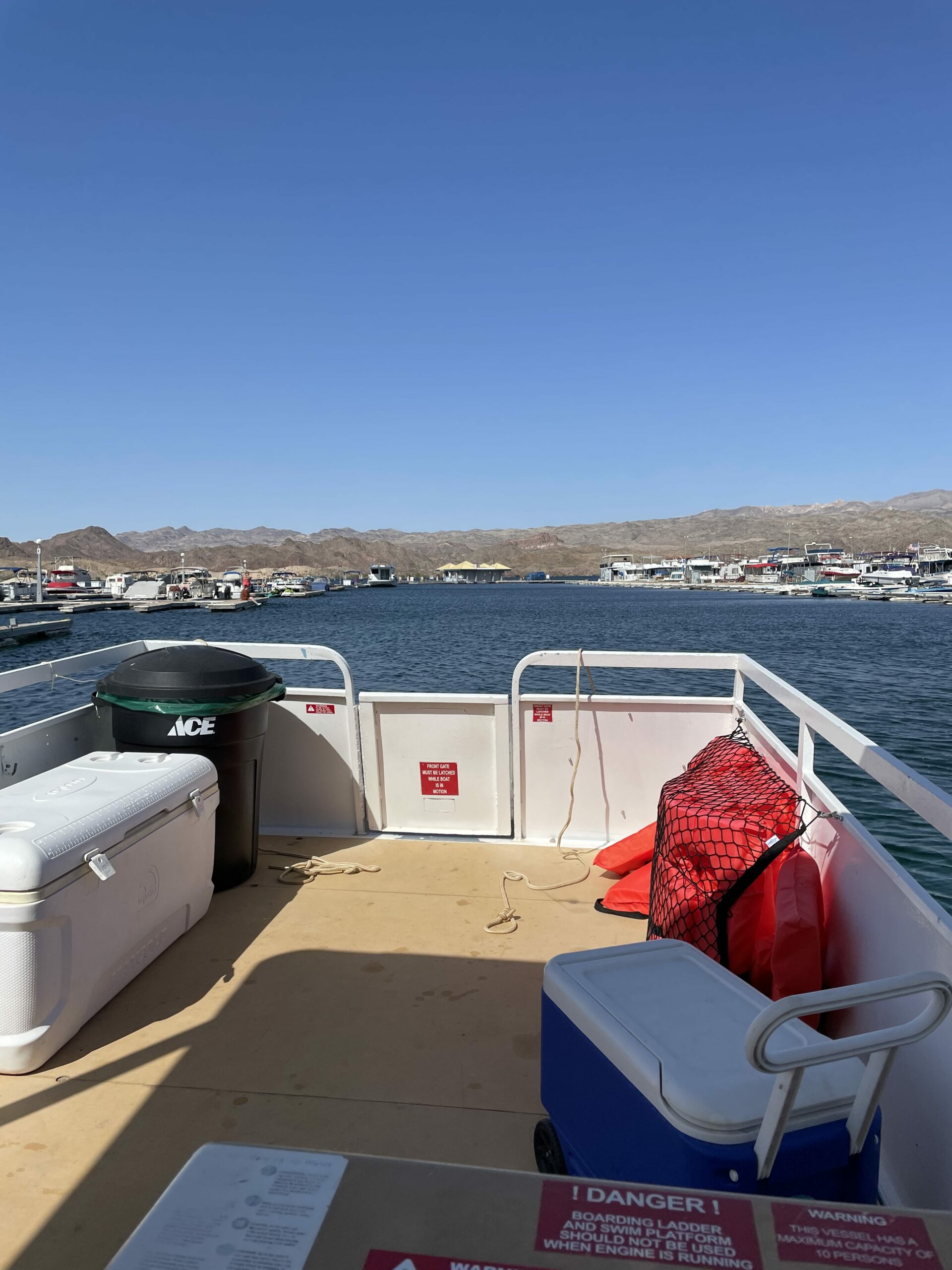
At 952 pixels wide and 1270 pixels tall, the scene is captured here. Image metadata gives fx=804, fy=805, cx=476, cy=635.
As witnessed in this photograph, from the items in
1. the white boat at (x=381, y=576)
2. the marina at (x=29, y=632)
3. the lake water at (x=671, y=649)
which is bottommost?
the lake water at (x=671, y=649)

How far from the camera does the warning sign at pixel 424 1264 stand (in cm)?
87

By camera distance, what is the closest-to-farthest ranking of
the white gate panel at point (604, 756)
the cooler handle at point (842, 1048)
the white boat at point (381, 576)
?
the cooler handle at point (842, 1048) < the white gate panel at point (604, 756) < the white boat at point (381, 576)

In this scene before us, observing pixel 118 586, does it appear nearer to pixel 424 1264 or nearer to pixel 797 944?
pixel 797 944

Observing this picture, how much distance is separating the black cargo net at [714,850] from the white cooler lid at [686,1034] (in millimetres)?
806

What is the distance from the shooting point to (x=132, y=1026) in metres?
2.88

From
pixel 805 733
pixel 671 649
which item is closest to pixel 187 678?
pixel 805 733

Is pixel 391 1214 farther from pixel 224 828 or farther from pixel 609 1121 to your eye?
pixel 224 828

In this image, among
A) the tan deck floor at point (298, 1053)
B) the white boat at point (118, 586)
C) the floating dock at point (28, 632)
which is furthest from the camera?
the white boat at point (118, 586)

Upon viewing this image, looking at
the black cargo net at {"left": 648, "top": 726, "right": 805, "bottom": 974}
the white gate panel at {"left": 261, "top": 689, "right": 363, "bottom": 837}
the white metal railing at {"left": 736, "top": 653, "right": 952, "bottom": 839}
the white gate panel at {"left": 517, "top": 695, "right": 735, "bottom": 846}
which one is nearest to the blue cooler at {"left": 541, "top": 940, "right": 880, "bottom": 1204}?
the white metal railing at {"left": 736, "top": 653, "right": 952, "bottom": 839}

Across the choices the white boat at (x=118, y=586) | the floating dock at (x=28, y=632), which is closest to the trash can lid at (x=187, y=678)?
the floating dock at (x=28, y=632)

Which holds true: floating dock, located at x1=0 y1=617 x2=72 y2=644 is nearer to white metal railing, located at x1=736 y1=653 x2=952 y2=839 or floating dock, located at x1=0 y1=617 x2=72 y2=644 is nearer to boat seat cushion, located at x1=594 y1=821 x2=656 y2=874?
boat seat cushion, located at x1=594 y1=821 x2=656 y2=874

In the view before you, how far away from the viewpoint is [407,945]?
343cm

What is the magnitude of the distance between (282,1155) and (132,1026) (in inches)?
85.7

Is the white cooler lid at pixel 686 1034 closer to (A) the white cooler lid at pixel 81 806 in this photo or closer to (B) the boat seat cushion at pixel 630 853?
(A) the white cooler lid at pixel 81 806
